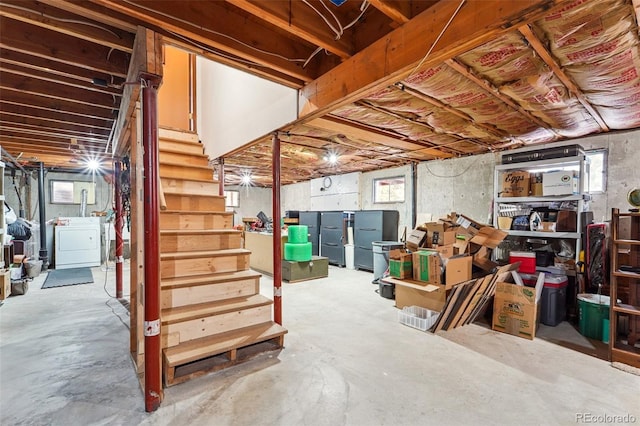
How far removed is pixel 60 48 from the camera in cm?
221

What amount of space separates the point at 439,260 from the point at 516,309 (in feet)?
Answer: 3.07

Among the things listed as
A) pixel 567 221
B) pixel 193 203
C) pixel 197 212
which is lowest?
pixel 567 221

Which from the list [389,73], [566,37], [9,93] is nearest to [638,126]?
[566,37]

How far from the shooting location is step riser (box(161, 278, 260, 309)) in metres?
2.55

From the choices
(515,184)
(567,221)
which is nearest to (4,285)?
(515,184)

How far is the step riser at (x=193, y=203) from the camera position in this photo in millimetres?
3248

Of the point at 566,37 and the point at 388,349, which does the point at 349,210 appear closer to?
the point at 388,349

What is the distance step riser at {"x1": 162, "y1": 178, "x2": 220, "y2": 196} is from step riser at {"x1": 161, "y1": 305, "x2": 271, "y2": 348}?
1543mm

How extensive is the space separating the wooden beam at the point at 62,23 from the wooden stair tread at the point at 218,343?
2.31m

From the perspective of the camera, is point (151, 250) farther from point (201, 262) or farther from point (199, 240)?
point (199, 240)

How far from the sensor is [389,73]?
77.6 inches

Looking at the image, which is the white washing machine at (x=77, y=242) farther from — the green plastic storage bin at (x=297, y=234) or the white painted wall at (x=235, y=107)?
the green plastic storage bin at (x=297, y=234)

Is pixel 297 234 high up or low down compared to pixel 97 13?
down

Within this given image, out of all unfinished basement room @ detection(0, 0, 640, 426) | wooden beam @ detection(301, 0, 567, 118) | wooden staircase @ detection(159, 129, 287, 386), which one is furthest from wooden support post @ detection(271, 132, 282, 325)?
wooden beam @ detection(301, 0, 567, 118)
